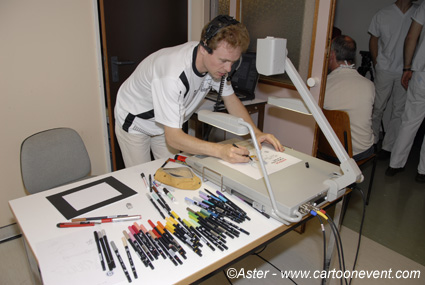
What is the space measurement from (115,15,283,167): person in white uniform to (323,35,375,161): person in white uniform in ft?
2.79

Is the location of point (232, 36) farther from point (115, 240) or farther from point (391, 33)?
point (391, 33)

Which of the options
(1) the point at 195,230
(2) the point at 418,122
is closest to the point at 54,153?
(1) the point at 195,230

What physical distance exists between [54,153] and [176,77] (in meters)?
0.90

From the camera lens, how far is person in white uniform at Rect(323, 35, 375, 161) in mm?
2166

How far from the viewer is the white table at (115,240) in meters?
0.90

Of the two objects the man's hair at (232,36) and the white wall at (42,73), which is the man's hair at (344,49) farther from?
the white wall at (42,73)

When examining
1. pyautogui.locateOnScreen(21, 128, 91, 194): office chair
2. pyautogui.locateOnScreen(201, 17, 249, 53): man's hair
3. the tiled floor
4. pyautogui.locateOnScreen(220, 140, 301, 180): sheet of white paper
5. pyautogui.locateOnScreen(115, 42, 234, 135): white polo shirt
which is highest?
pyautogui.locateOnScreen(201, 17, 249, 53): man's hair

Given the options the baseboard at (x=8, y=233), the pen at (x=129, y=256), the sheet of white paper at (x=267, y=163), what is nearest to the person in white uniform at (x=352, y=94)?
the sheet of white paper at (x=267, y=163)

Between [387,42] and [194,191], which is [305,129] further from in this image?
[387,42]

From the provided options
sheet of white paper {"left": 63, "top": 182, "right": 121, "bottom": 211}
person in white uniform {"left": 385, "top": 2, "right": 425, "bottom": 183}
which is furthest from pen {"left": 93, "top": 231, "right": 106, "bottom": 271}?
person in white uniform {"left": 385, "top": 2, "right": 425, "bottom": 183}

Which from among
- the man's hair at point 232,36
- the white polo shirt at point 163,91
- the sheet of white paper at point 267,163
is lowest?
the sheet of white paper at point 267,163

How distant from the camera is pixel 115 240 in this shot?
104 cm

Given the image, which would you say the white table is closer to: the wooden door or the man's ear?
the man's ear

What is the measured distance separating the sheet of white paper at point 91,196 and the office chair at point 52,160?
55 centimetres
